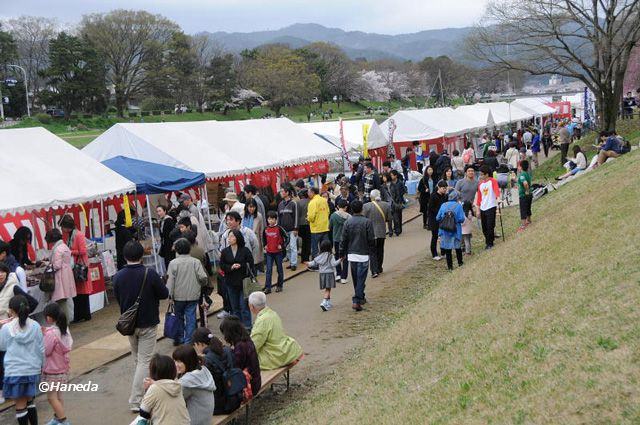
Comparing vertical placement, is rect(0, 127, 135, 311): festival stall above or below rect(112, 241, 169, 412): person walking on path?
above

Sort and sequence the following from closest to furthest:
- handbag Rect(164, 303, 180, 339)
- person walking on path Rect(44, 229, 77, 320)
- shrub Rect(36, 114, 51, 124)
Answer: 1. handbag Rect(164, 303, 180, 339)
2. person walking on path Rect(44, 229, 77, 320)
3. shrub Rect(36, 114, 51, 124)

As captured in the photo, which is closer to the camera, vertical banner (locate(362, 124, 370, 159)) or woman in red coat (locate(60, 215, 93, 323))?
woman in red coat (locate(60, 215, 93, 323))

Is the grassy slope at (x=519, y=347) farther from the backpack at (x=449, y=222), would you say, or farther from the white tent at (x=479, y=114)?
the white tent at (x=479, y=114)

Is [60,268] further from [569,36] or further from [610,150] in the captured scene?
[569,36]

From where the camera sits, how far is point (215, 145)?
1652 cm

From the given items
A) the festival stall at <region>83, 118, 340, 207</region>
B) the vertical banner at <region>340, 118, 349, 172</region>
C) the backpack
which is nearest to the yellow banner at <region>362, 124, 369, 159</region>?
the vertical banner at <region>340, 118, 349, 172</region>

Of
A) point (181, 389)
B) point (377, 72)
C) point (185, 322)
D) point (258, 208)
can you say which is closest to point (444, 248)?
point (258, 208)

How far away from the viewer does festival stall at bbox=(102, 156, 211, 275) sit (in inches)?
514

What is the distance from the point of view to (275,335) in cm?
755

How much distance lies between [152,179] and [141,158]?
1.13 meters

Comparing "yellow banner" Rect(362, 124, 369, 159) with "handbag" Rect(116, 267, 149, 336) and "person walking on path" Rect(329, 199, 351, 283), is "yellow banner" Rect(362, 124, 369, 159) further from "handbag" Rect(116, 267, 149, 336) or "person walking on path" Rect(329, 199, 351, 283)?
"handbag" Rect(116, 267, 149, 336)

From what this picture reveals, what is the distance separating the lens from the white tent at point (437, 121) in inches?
1131

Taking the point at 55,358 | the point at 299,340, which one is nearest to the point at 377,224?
the point at 299,340

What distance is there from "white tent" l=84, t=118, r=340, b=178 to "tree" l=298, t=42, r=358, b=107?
73253 millimetres
